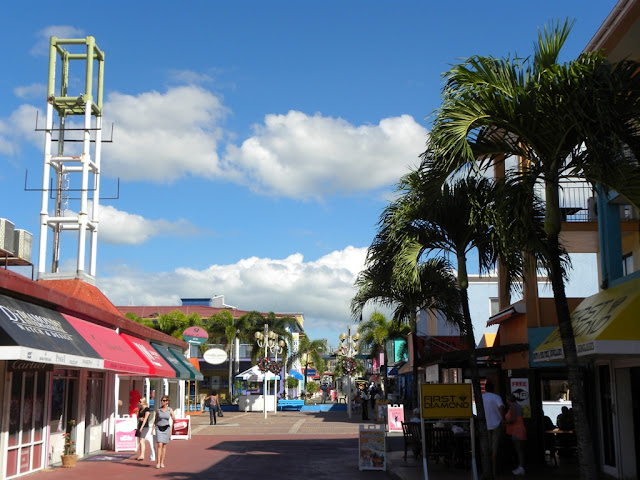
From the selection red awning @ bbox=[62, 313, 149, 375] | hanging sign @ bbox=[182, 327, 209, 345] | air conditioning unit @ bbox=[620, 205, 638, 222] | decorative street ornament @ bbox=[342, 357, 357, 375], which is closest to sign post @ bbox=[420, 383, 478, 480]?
air conditioning unit @ bbox=[620, 205, 638, 222]

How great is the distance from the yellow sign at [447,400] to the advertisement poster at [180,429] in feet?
50.9

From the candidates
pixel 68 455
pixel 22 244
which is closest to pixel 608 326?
pixel 68 455

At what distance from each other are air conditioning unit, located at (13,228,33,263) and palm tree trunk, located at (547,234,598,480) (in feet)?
54.3

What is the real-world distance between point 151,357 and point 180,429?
4.18 m

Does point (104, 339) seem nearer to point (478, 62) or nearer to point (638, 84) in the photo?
point (478, 62)

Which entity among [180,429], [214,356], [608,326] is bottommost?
[180,429]

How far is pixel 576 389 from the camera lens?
8.78 m

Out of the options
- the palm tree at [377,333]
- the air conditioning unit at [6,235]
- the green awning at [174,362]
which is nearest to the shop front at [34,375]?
the air conditioning unit at [6,235]

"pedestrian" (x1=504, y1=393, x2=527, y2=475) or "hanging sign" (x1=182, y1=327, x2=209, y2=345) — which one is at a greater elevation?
"hanging sign" (x1=182, y1=327, x2=209, y2=345)

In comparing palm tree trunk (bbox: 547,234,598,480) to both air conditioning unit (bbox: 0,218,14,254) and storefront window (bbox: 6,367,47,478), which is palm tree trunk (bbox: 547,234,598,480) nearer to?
storefront window (bbox: 6,367,47,478)

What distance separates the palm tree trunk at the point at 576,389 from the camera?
28.2 ft

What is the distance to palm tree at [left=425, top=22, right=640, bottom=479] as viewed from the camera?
9.09m

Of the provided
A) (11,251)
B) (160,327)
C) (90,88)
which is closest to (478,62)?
(11,251)

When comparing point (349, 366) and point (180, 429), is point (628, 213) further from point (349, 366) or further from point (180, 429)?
point (349, 366)
